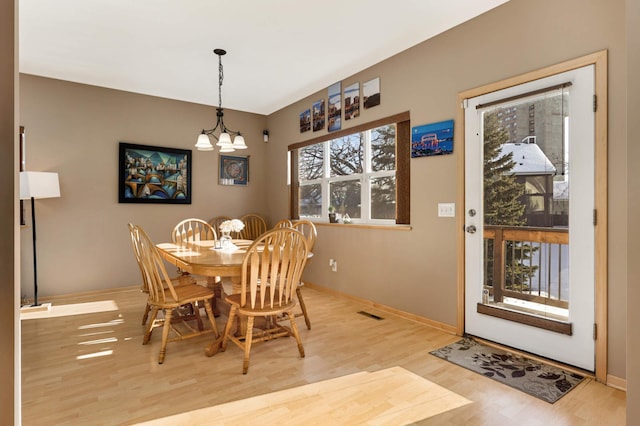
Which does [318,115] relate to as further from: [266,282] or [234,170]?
[266,282]

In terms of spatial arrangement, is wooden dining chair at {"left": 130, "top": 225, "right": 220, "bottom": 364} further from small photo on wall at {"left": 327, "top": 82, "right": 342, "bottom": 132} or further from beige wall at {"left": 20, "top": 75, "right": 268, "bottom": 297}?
small photo on wall at {"left": 327, "top": 82, "right": 342, "bottom": 132}

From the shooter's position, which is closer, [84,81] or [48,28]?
[48,28]

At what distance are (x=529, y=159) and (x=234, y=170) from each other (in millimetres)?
4089

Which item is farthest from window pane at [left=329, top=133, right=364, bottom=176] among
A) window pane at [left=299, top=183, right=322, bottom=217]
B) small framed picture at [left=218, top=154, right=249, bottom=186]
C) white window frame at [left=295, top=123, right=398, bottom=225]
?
small framed picture at [left=218, top=154, right=249, bottom=186]

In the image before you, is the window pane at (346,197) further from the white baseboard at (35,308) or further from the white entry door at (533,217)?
the white baseboard at (35,308)

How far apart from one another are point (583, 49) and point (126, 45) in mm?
3717

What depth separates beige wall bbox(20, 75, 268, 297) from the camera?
3977 mm

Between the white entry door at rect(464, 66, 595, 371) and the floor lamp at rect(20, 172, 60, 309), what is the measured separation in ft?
13.9

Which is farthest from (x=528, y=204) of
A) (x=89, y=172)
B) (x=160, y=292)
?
(x=89, y=172)

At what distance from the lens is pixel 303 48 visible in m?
3.35

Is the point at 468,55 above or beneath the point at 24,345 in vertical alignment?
above

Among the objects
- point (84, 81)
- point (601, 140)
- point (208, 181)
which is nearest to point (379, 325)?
point (601, 140)

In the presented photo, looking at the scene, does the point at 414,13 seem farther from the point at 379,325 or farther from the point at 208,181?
the point at 208,181

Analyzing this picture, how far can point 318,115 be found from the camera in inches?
177
